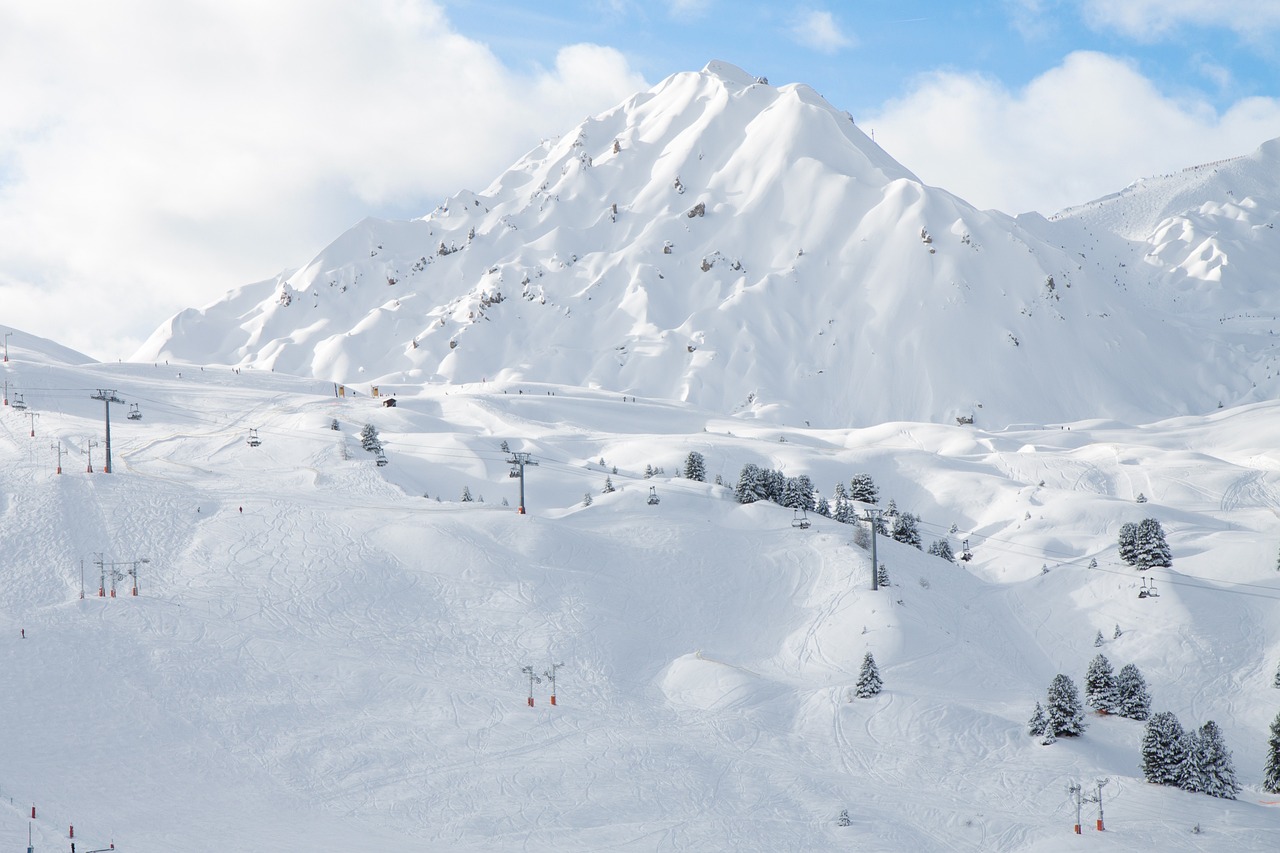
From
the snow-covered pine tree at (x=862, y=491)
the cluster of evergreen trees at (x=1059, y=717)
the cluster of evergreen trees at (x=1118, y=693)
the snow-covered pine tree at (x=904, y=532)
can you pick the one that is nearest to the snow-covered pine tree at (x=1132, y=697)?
the cluster of evergreen trees at (x=1118, y=693)

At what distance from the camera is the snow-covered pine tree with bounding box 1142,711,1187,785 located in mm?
40562

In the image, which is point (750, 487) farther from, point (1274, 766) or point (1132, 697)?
point (1274, 766)

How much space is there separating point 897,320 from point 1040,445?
236ft

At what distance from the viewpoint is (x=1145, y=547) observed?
64.1 m

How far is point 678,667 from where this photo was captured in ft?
168

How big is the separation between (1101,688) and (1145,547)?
18.6m

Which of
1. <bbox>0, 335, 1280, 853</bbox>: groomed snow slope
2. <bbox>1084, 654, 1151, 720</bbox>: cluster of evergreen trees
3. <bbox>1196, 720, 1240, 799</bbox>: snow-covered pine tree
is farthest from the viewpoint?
<bbox>1084, 654, 1151, 720</bbox>: cluster of evergreen trees

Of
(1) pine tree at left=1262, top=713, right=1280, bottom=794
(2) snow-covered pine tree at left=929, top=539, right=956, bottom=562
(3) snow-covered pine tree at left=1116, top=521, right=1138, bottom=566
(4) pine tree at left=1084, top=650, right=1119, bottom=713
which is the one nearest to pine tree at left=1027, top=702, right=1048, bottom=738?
(4) pine tree at left=1084, top=650, right=1119, bottom=713

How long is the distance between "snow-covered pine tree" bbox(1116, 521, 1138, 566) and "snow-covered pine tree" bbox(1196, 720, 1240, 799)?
2516cm

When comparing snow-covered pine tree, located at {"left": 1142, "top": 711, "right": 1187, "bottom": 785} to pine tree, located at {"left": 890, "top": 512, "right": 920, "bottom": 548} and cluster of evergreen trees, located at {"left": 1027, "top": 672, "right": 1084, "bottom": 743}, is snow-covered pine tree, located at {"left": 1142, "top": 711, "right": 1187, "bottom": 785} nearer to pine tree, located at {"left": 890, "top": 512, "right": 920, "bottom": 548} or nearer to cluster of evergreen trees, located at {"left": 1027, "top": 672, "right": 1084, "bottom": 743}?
cluster of evergreen trees, located at {"left": 1027, "top": 672, "right": 1084, "bottom": 743}

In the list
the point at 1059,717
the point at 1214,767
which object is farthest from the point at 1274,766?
the point at 1059,717

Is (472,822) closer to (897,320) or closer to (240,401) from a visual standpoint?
(240,401)

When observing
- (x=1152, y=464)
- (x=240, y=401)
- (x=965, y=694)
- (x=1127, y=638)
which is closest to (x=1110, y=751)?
(x=965, y=694)

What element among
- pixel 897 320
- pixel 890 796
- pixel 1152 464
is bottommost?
pixel 890 796
